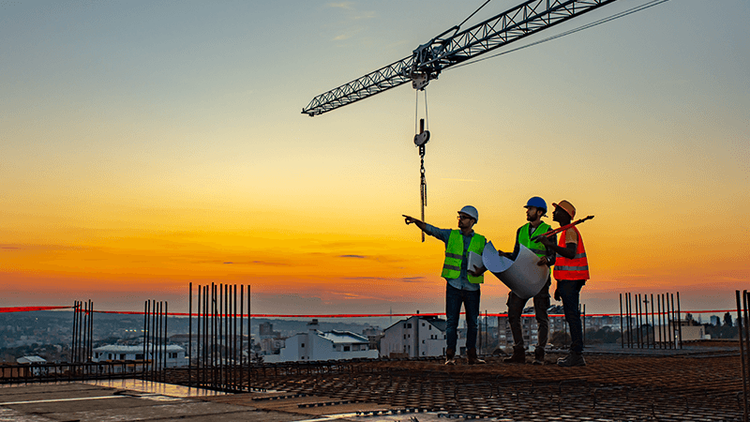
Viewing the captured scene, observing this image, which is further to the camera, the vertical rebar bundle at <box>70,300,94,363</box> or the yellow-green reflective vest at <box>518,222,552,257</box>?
the vertical rebar bundle at <box>70,300,94,363</box>

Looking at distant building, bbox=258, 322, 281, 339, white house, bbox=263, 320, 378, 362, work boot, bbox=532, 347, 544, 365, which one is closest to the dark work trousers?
work boot, bbox=532, 347, 544, 365

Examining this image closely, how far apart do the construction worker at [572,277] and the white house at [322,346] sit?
44161 millimetres

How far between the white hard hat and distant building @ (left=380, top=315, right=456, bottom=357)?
4378cm

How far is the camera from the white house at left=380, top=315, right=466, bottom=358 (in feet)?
182

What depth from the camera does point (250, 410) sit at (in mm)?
6672

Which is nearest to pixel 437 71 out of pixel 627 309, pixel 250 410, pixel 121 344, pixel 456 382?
pixel 627 309

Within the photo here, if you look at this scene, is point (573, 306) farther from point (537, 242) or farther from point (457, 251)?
point (457, 251)

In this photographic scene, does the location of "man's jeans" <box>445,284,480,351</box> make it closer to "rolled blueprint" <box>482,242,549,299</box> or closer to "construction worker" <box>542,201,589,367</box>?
"rolled blueprint" <box>482,242,549,299</box>

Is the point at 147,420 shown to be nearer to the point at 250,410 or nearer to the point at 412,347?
the point at 250,410

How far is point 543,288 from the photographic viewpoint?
1071cm

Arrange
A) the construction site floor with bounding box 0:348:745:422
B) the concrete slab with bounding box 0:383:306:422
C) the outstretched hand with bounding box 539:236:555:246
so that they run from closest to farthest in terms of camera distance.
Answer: the construction site floor with bounding box 0:348:745:422
the concrete slab with bounding box 0:383:306:422
the outstretched hand with bounding box 539:236:555:246

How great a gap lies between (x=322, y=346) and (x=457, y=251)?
4527cm

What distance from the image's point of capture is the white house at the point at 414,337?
182ft

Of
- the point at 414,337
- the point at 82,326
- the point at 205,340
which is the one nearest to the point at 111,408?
the point at 205,340
